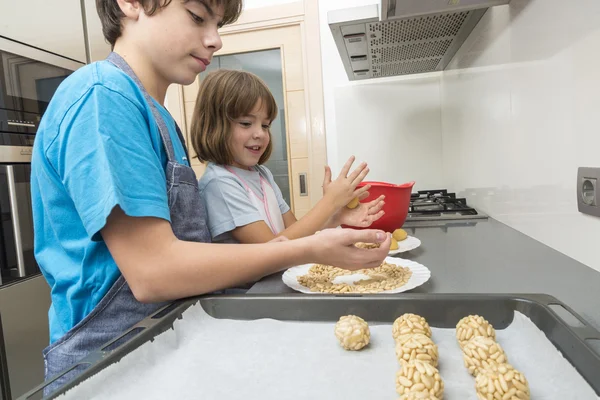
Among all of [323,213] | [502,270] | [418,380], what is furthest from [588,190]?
[323,213]

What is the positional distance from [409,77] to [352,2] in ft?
1.55

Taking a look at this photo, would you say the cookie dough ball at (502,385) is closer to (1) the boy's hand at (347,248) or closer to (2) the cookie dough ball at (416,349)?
(2) the cookie dough ball at (416,349)

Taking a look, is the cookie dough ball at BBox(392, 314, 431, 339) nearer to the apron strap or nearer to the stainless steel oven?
the apron strap

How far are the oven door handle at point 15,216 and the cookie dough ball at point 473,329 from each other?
1.35 m

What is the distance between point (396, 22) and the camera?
3.55 feet

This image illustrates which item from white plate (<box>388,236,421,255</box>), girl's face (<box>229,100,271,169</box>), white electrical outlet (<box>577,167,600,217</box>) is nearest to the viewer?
white electrical outlet (<box>577,167,600,217</box>)

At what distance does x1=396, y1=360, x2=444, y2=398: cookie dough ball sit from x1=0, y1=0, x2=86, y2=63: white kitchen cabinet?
59.6 inches

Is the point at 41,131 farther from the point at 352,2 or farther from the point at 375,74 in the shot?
the point at 352,2

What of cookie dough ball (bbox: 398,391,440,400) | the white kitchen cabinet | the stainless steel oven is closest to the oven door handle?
the stainless steel oven

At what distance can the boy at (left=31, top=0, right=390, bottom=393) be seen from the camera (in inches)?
19.4

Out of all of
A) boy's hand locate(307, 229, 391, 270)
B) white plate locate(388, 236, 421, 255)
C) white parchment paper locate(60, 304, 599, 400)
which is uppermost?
boy's hand locate(307, 229, 391, 270)

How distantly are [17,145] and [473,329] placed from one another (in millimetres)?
1458

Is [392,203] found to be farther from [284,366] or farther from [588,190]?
[284,366]

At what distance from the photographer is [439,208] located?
1407mm
